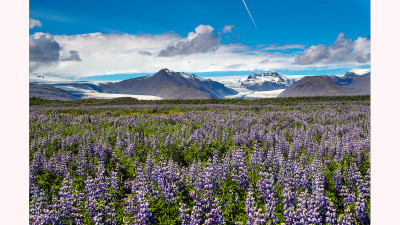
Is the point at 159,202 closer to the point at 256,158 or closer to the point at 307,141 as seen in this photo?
the point at 256,158

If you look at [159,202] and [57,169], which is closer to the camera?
[159,202]

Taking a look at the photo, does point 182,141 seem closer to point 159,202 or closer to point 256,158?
point 256,158

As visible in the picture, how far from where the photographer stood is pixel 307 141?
766cm

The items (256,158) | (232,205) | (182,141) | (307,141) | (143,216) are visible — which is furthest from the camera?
(182,141)

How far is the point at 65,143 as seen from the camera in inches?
339
